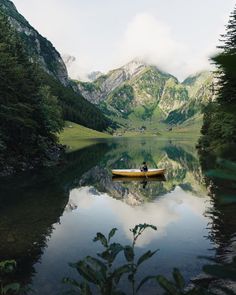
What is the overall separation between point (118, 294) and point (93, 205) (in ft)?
111

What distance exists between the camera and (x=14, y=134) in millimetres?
60000

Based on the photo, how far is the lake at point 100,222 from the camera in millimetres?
19469

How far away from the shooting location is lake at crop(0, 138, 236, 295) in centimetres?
1947

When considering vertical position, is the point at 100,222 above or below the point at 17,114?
below

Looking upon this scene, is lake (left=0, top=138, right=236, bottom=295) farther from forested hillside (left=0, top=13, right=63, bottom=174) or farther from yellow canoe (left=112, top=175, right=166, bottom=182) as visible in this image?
forested hillside (left=0, top=13, right=63, bottom=174)

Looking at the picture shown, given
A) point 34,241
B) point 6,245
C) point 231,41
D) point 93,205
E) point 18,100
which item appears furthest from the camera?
point 18,100

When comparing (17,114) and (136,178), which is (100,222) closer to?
(136,178)

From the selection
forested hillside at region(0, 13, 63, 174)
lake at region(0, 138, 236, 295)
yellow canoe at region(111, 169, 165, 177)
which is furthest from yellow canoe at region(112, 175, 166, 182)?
forested hillside at region(0, 13, 63, 174)

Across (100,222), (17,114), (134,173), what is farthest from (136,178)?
(100,222)

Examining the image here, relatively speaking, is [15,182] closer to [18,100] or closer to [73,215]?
[73,215]

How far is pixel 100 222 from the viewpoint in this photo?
31.0 m

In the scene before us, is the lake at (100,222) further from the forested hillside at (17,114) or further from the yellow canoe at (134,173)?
the forested hillside at (17,114)

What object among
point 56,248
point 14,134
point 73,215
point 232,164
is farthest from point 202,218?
point 14,134

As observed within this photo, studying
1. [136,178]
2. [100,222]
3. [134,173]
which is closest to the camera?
[100,222]
